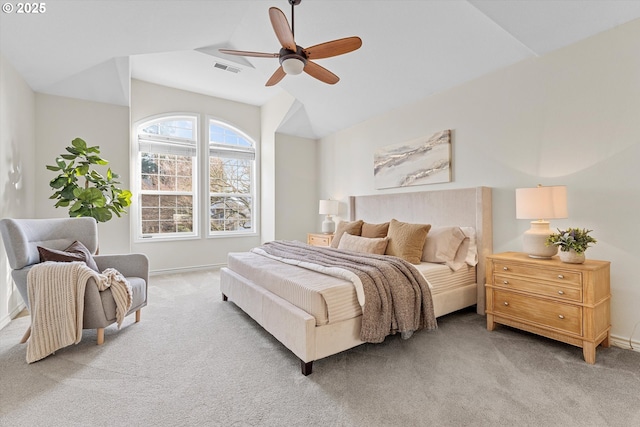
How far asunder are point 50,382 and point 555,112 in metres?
4.43

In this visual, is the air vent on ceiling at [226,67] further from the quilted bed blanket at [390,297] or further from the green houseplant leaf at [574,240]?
the green houseplant leaf at [574,240]

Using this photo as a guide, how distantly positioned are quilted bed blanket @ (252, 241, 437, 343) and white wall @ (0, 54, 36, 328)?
10.1 feet

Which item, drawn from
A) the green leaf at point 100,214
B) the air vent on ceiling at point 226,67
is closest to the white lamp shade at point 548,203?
the air vent on ceiling at point 226,67

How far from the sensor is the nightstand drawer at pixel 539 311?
6.99ft

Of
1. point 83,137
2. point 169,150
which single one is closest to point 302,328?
point 83,137

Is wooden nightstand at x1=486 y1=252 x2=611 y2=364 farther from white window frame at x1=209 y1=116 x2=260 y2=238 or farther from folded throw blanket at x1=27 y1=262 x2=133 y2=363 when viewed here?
white window frame at x1=209 y1=116 x2=260 y2=238

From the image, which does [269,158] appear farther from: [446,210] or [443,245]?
[443,245]

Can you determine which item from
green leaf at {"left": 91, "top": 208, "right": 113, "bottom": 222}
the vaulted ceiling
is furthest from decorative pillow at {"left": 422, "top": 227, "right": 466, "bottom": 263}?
green leaf at {"left": 91, "top": 208, "right": 113, "bottom": 222}

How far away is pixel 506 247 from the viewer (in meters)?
3.00

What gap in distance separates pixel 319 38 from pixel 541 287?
3.41 metres

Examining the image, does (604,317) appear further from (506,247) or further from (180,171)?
(180,171)

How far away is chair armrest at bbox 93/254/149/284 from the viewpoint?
9.20 feet

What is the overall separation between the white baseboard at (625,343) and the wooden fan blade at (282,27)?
136 inches

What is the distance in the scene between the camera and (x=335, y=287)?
202 cm
